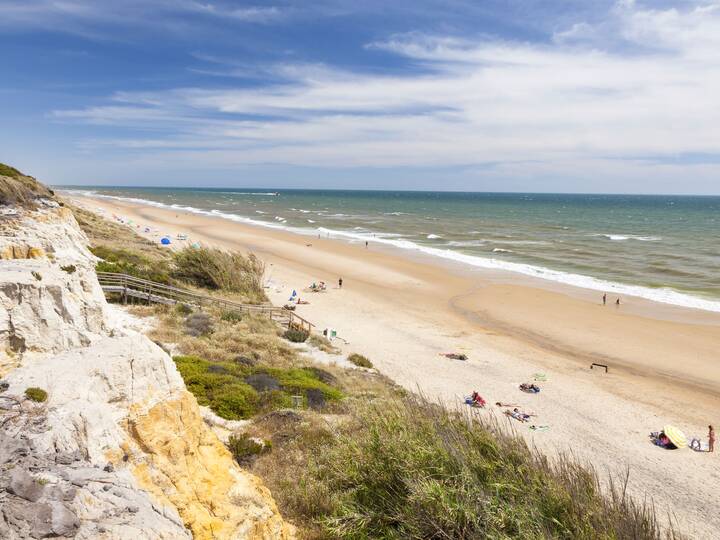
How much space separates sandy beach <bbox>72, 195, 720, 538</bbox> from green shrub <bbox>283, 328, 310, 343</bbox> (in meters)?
1.96

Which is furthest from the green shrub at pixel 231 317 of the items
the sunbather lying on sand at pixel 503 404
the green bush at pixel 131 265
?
the sunbather lying on sand at pixel 503 404

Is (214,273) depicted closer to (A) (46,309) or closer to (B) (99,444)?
(A) (46,309)

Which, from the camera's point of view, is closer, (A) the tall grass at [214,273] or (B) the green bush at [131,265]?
(B) the green bush at [131,265]

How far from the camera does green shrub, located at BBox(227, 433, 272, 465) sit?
8545 mm

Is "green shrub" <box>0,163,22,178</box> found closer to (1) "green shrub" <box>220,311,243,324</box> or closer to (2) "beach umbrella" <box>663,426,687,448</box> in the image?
(1) "green shrub" <box>220,311,243,324</box>

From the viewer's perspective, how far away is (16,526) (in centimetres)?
338

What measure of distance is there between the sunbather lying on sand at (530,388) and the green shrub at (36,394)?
15198mm

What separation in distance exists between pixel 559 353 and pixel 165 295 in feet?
56.4

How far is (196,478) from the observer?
568 centimetres

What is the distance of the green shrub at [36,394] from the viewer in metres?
4.91

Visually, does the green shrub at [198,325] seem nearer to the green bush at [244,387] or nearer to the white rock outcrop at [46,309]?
the green bush at [244,387]

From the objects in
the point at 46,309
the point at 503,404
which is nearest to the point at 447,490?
the point at 46,309

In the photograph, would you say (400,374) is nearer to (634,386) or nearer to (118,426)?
(634,386)

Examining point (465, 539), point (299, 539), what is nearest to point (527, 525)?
Answer: point (465, 539)
